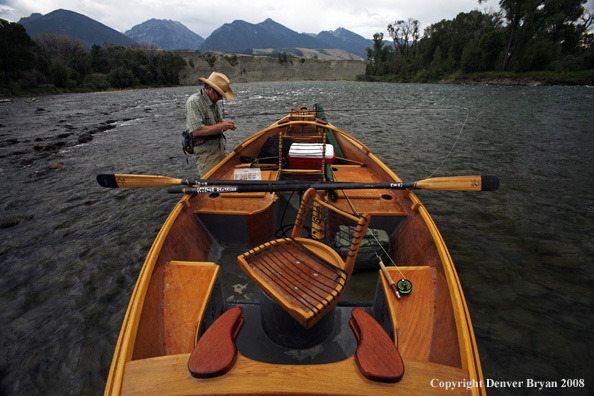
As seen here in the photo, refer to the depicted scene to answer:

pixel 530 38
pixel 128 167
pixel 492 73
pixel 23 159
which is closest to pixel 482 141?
pixel 128 167

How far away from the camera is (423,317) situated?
2.50 metres

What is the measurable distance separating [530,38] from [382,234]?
74.6 m

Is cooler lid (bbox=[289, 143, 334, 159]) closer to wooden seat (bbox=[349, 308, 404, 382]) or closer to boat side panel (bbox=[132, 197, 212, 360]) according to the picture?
boat side panel (bbox=[132, 197, 212, 360])

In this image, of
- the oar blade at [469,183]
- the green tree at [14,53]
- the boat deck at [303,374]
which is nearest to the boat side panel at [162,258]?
the boat deck at [303,374]

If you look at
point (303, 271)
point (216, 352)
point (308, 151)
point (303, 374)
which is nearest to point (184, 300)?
point (216, 352)

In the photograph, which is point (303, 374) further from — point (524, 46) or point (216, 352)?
point (524, 46)

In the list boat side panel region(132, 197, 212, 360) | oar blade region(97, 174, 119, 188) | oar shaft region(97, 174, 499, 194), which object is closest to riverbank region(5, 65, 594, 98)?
oar blade region(97, 174, 119, 188)

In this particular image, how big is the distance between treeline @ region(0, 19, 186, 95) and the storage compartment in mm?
64087

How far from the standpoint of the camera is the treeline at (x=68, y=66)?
154ft

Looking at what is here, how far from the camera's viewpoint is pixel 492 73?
5369 cm

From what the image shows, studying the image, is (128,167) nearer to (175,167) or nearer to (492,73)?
(175,167)

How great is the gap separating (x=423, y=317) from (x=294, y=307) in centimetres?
144

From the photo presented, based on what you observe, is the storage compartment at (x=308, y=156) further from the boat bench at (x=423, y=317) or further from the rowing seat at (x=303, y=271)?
the boat bench at (x=423, y=317)

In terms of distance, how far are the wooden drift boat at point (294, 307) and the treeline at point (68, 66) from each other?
65008 millimetres
